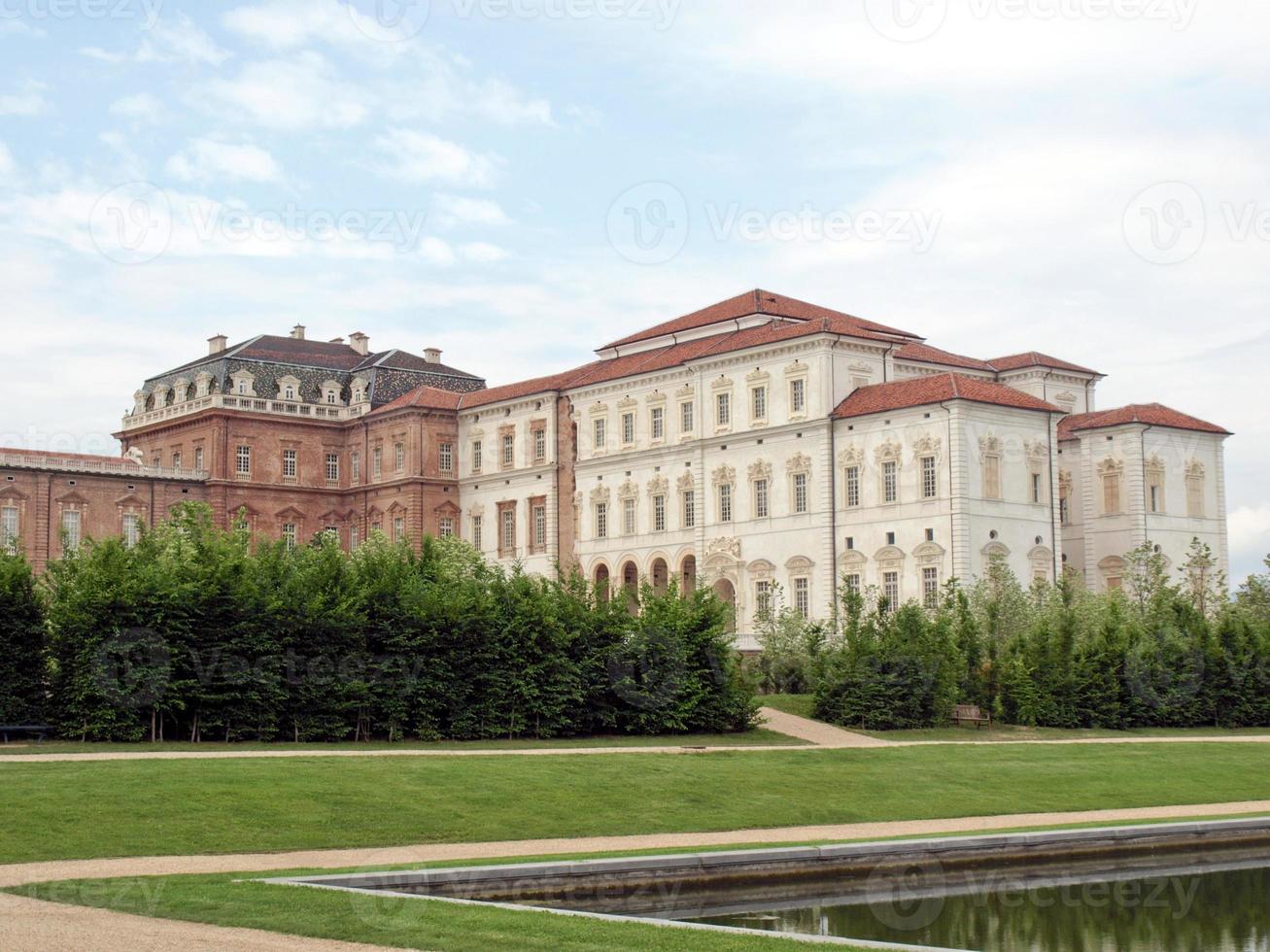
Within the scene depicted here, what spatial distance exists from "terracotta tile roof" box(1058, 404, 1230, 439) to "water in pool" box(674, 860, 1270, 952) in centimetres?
4890

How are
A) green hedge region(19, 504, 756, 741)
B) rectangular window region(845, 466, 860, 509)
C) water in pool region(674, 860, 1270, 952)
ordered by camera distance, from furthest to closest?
rectangular window region(845, 466, 860, 509) < green hedge region(19, 504, 756, 741) < water in pool region(674, 860, 1270, 952)

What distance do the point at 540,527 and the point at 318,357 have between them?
19482 mm

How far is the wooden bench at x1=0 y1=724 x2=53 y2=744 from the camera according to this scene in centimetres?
3111

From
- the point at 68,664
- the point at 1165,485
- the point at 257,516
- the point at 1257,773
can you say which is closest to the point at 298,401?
the point at 257,516

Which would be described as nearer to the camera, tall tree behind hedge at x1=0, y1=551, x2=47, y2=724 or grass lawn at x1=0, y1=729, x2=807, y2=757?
grass lawn at x1=0, y1=729, x2=807, y2=757

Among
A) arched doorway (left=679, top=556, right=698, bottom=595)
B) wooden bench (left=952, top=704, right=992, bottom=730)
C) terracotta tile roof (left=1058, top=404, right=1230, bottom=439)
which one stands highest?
terracotta tile roof (left=1058, top=404, right=1230, bottom=439)

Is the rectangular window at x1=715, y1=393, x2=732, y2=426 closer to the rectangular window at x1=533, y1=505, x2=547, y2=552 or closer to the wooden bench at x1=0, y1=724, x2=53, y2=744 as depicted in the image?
the rectangular window at x1=533, y1=505, x2=547, y2=552

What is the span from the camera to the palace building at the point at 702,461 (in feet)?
209

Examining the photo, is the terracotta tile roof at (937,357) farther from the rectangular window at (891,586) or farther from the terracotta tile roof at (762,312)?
the rectangular window at (891,586)

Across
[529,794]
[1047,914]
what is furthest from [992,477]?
[1047,914]

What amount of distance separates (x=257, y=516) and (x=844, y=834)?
6679 centimetres

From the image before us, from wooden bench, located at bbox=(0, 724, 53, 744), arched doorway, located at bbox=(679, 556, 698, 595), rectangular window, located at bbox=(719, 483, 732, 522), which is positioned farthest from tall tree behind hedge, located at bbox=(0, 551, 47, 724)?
arched doorway, located at bbox=(679, 556, 698, 595)

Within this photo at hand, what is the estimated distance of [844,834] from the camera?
23.9m

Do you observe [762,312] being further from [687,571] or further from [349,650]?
[349,650]
